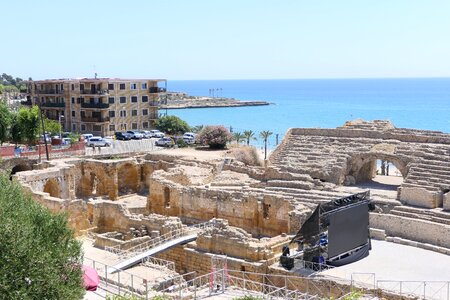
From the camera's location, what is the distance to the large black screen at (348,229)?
2234cm

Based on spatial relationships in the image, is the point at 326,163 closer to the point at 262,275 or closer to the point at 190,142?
the point at 262,275

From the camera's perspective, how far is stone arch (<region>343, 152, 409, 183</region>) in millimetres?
32531

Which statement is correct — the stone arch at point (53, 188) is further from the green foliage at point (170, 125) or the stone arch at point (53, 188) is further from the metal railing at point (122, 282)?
the green foliage at point (170, 125)

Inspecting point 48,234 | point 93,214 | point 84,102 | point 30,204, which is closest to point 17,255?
point 48,234

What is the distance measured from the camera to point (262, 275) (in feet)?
74.4

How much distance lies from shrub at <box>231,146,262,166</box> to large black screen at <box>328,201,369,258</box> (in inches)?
691

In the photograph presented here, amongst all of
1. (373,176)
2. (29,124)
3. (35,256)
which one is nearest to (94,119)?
(29,124)

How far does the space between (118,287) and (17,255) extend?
5.06 m

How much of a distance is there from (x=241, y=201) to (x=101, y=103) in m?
33.0

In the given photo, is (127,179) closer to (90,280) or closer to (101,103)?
(101,103)

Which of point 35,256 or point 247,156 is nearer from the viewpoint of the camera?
point 35,256

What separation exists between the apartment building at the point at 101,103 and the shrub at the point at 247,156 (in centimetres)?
2172

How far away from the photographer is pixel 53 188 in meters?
34.1

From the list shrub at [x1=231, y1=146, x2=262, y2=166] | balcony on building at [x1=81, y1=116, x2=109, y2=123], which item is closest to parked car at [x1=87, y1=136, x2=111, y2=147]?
balcony on building at [x1=81, y1=116, x2=109, y2=123]
